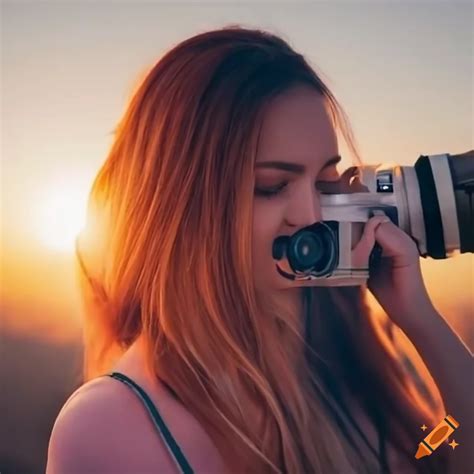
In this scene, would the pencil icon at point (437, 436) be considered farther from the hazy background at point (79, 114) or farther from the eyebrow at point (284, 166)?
the eyebrow at point (284, 166)

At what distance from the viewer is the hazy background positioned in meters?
0.81

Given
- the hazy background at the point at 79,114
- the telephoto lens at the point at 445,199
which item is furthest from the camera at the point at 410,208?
the hazy background at the point at 79,114

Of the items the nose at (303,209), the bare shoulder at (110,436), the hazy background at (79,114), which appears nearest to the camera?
the bare shoulder at (110,436)

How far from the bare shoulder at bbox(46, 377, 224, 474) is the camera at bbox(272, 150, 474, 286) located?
0.18m

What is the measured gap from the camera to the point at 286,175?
0.65 metres

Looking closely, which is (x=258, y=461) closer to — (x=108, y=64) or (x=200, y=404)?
(x=200, y=404)

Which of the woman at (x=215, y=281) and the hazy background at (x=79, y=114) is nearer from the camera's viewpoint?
the woman at (x=215, y=281)

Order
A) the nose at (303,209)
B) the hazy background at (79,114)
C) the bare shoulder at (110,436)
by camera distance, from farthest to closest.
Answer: the hazy background at (79,114) < the nose at (303,209) < the bare shoulder at (110,436)

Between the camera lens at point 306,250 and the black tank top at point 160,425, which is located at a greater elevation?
the camera lens at point 306,250

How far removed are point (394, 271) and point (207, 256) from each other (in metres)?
0.19

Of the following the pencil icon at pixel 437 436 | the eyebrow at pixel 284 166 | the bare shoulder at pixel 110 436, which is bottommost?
the pencil icon at pixel 437 436

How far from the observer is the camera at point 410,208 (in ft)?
2.06

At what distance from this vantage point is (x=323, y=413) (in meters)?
0.71

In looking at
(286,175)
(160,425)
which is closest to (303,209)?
(286,175)
